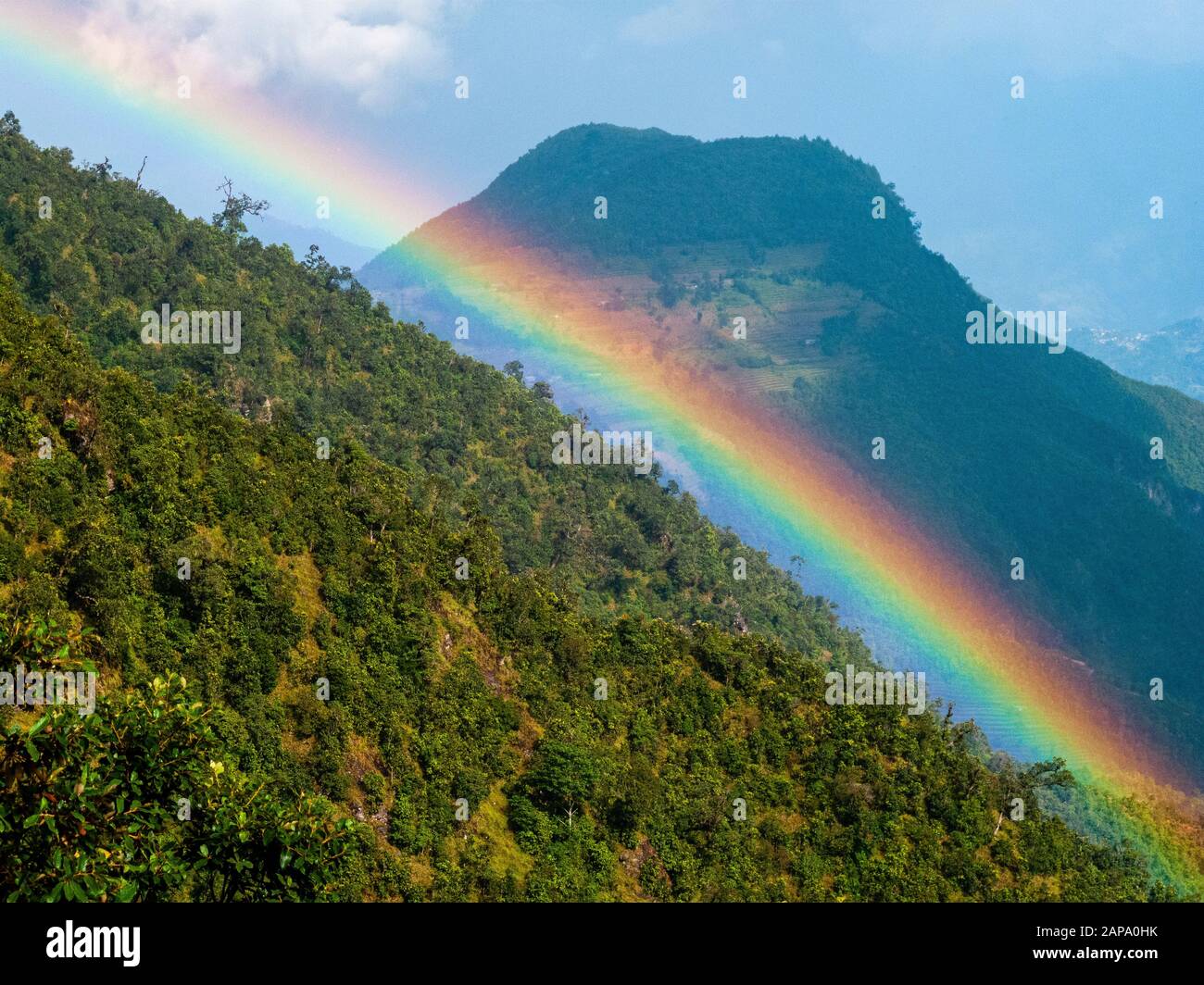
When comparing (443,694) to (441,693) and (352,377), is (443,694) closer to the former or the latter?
(441,693)

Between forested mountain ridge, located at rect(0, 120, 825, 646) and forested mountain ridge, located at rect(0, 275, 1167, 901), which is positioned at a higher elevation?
forested mountain ridge, located at rect(0, 120, 825, 646)

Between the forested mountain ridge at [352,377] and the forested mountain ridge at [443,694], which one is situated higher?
the forested mountain ridge at [352,377]

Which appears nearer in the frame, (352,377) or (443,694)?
(443,694)

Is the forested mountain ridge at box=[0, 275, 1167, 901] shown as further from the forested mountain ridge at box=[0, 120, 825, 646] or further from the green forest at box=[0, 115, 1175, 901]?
the forested mountain ridge at box=[0, 120, 825, 646]

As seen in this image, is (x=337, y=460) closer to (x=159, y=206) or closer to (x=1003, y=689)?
(x=159, y=206)

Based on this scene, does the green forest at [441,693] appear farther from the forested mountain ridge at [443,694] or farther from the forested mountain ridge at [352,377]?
the forested mountain ridge at [352,377]

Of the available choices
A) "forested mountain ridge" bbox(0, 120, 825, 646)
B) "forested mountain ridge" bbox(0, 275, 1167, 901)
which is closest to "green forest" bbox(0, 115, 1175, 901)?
"forested mountain ridge" bbox(0, 275, 1167, 901)

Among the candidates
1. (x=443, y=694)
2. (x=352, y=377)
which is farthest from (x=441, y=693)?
(x=352, y=377)

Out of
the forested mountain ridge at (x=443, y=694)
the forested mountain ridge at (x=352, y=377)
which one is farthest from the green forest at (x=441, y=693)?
the forested mountain ridge at (x=352, y=377)
